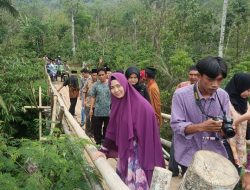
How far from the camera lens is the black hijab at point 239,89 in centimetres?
305

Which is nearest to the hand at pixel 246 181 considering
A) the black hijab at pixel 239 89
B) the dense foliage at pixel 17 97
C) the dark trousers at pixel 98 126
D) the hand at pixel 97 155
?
the black hijab at pixel 239 89

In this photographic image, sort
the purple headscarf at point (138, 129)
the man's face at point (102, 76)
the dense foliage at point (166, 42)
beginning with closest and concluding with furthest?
the purple headscarf at point (138, 129) → the man's face at point (102, 76) → the dense foliage at point (166, 42)

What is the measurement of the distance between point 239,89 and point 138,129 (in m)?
0.86

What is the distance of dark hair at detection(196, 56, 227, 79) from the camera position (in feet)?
8.04

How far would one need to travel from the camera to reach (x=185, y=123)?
257 centimetres

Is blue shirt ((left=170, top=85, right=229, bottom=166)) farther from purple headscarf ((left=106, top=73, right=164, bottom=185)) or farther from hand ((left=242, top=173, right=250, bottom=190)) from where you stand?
purple headscarf ((left=106, top=73, right=164, bottom=185))

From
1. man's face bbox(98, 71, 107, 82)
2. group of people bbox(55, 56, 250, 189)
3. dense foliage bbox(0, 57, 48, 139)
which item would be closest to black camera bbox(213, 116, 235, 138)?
group of people bbox(55, 56, 250, 189)

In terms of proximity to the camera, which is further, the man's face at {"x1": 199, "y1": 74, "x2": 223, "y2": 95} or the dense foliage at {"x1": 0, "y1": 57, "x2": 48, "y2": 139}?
the dense foliage at {"x1": 0, "y1": 57, "x2": 48, "y2": 139}

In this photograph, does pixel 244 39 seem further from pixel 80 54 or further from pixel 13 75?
pixel 80 54

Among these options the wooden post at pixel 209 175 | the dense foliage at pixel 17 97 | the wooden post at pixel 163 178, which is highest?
the wooden post at pixel 209 175

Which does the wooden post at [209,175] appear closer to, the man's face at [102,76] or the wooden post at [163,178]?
the wooden post at [163,178]

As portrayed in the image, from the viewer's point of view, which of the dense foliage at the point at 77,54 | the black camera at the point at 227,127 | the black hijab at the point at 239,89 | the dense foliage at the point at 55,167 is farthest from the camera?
the dense foliage at the point at 77,54

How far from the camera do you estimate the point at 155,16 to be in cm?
1870

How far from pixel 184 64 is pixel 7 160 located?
29.4 feet
